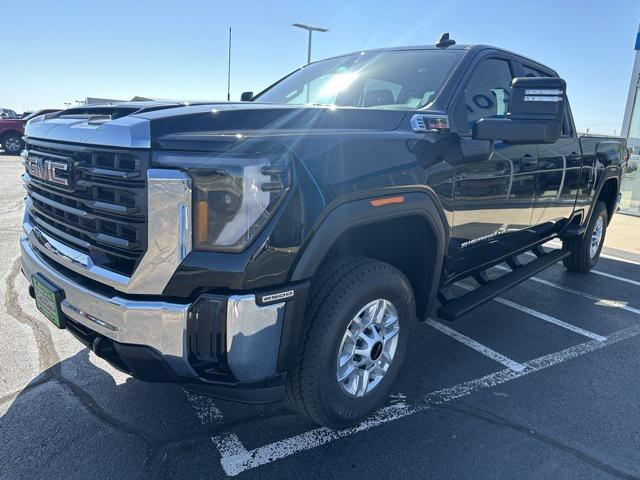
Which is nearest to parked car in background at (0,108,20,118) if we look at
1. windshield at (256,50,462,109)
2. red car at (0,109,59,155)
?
red car at (0,109,59,155)

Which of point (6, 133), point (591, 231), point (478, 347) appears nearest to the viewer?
point (478, 347)

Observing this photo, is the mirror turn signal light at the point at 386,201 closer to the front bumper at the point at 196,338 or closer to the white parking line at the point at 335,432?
the front bumper at the point at 196,338

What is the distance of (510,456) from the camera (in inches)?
96.0

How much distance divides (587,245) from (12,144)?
832 inches

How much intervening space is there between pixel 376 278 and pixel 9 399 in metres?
2.17

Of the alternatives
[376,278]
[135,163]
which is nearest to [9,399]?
[135,163]

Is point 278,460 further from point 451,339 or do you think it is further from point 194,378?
point 451,339

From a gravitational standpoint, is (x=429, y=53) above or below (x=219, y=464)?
above

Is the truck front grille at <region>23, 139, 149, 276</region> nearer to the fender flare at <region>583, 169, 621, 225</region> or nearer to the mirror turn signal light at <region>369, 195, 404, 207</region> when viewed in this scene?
the mirror turn signal light at <region>369, 195, 404, 207</region>

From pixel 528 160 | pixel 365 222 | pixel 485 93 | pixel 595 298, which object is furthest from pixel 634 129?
pixel 365 222

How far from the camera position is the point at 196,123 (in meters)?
2.03

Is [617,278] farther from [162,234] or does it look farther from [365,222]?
[162,234]

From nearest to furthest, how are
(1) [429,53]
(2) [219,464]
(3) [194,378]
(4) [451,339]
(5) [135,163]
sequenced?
1. (5) [135,163]
2. (3) [194,378]
3. (2) [219,464]
4. (1) [429,53]
5. (4) [451,339]

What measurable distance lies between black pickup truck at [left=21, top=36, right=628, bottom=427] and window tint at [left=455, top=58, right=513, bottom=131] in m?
0.02
